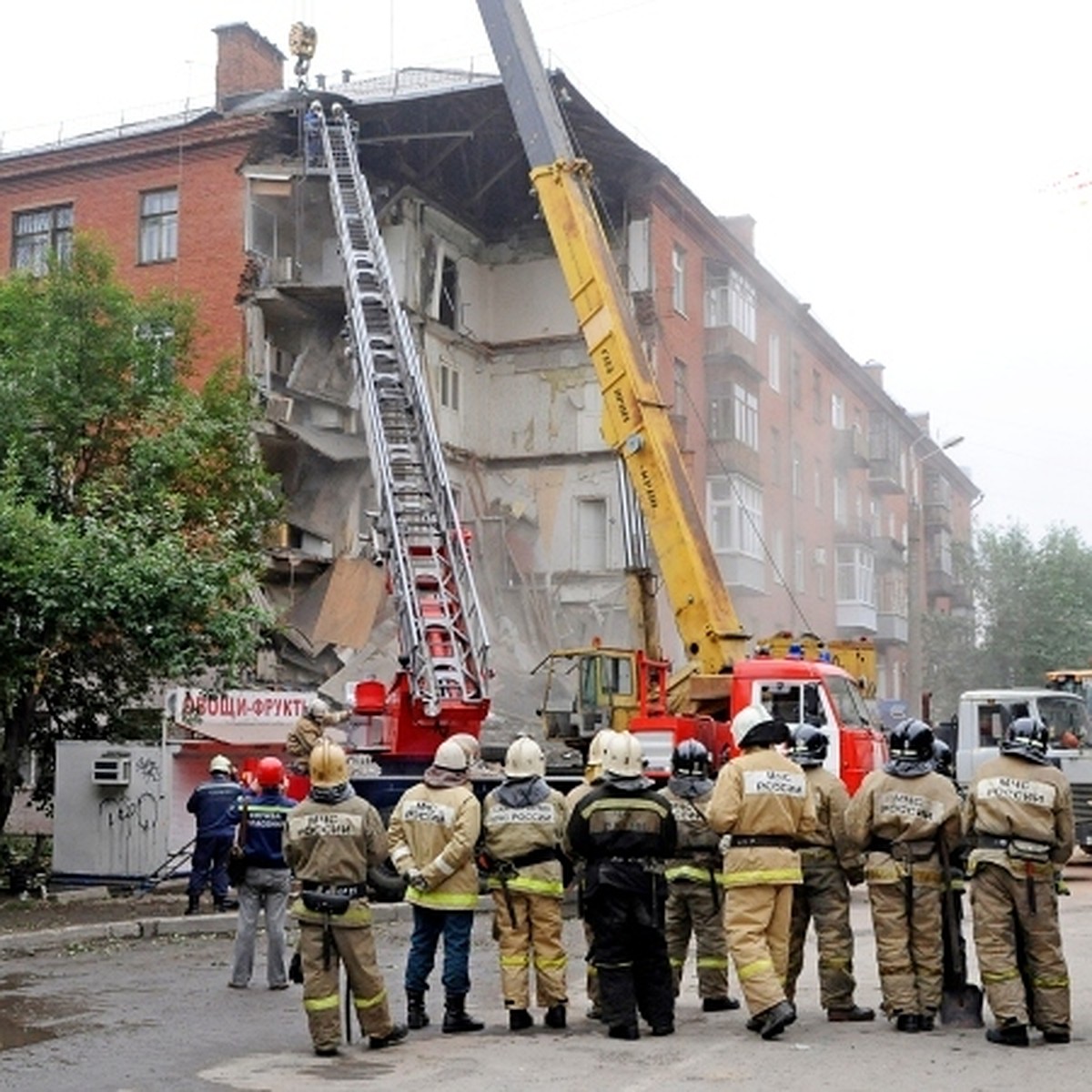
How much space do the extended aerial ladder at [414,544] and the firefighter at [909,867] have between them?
927 cm

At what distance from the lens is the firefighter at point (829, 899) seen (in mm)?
8961

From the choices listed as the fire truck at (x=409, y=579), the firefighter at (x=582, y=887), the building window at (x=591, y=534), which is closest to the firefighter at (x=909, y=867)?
the firefighter at (x=582, y=887)

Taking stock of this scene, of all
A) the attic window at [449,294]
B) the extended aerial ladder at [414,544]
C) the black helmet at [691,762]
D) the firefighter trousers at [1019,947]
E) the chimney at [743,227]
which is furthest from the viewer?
the chimney at [743,227]

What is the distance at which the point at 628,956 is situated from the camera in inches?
332

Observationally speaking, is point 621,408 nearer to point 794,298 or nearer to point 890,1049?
point 890,1049

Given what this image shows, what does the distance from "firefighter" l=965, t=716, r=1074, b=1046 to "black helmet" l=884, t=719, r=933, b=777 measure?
396 mm

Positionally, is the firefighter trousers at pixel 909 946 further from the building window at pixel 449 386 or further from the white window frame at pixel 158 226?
the building window at pixel 449 386

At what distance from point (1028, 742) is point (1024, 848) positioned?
1.87ft

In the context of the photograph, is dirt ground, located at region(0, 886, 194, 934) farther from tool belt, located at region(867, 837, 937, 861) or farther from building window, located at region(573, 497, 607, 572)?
building window, located at region(573, 497, 607, 572)

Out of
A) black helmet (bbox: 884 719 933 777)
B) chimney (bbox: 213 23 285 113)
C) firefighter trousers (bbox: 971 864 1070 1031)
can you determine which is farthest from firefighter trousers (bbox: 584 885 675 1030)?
chimney (bbox: 213 23 285 113)

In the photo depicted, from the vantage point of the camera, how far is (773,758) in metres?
8.66

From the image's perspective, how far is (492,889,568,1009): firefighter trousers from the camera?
8742 mm

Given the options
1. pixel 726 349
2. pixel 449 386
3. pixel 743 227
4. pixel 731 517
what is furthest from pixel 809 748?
pixel 743 227

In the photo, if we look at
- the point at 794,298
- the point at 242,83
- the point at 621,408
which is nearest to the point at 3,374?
the point at 621,408
